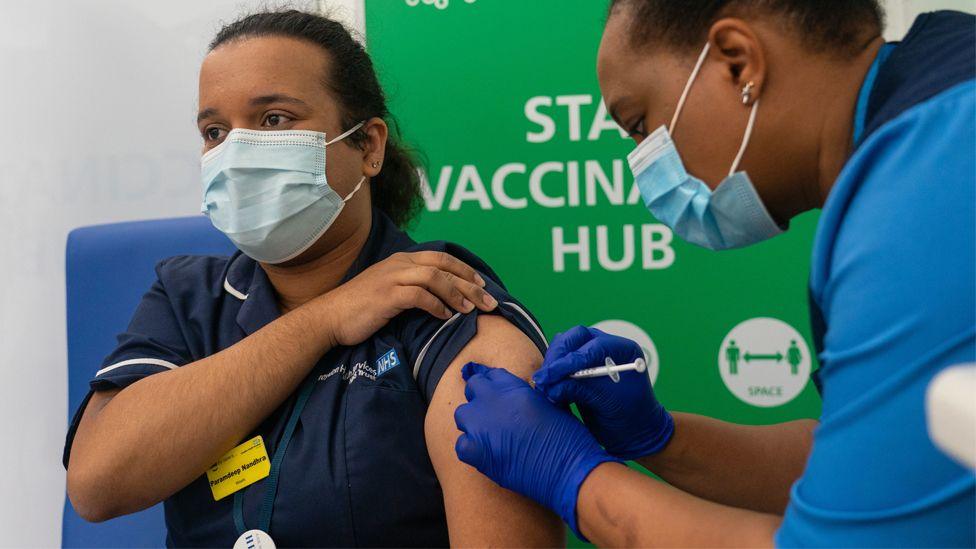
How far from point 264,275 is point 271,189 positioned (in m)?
0.22

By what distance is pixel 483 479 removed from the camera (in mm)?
1337

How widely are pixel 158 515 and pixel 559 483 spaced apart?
116 cm

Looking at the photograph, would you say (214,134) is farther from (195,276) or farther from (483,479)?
(483,479)

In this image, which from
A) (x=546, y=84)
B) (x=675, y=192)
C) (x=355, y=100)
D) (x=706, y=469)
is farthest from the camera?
(x=546, y=84)

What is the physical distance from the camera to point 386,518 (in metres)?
1.41

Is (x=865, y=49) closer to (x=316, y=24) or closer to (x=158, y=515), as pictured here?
(x=316, y=24)

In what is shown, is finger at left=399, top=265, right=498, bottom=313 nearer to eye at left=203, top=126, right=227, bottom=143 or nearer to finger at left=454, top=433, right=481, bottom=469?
finger at left=454, top=433, right=481, bottom=469

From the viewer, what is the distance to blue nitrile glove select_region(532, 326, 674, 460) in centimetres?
132

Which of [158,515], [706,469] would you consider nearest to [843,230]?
[706,469]

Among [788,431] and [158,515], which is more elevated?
[788,431]

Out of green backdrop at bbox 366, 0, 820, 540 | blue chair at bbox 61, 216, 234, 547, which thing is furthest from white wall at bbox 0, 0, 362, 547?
green backdrop at bbox 366, 0, 820, 540

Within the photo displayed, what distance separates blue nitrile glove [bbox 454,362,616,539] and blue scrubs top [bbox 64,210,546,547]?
161mm

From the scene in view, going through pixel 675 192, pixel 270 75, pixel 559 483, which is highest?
pixel 270 75

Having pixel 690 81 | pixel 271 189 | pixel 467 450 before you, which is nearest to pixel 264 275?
pixel 271 189
